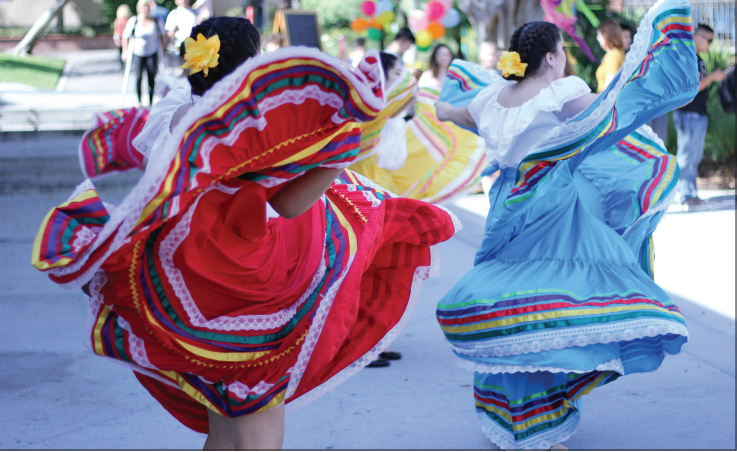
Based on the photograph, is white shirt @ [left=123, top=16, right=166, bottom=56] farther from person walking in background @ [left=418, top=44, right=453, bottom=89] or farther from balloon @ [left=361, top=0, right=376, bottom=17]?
person walking in background @ [left=418, top=44, right=453, bottom=89]

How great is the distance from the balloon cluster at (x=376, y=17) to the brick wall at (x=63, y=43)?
12975 millimetres

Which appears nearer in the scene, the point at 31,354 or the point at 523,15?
the point at 31,354

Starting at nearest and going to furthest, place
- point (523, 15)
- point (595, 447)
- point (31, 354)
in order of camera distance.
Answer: point (595, 447), point (31, 354), point (523, 15)

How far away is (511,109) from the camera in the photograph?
9.53 ft

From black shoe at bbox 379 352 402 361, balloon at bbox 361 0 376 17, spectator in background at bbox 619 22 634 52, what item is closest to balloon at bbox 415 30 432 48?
balloon at bbox 361 0 376 17

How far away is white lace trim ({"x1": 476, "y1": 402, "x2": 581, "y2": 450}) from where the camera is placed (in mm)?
2758

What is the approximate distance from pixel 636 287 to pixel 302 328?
1.30 metres

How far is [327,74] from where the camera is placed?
5.73 feet

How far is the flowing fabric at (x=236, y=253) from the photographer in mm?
1660

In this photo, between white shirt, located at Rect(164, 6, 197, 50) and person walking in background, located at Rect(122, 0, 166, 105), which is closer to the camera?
white shirt, located at Rect(164, 6, 197, 50)

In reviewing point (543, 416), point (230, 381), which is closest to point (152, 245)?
point (230, 381)

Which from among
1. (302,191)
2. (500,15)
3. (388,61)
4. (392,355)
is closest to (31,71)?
(500,15)

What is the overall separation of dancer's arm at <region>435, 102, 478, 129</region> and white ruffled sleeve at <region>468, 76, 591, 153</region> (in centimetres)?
7

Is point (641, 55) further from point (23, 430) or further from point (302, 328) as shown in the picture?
point (23, 430)
